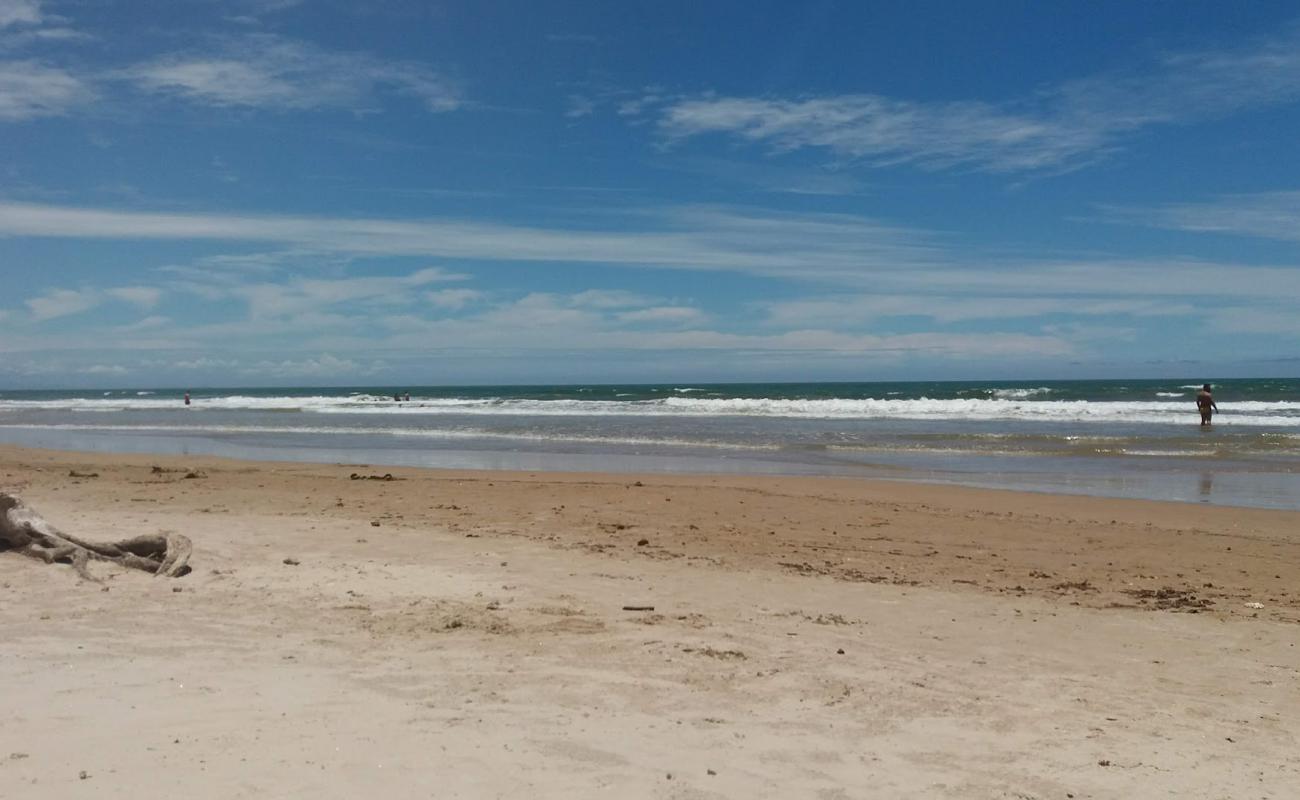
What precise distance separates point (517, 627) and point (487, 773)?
2267 millimetres

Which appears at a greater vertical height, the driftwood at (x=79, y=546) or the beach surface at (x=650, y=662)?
the driftwood at (x=79, y=546)

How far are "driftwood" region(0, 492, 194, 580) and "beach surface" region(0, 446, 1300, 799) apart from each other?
0.52 feet

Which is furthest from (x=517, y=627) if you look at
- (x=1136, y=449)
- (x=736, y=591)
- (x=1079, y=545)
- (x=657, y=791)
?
(x=1136, y=449)

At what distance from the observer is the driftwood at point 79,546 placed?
7.29 meters

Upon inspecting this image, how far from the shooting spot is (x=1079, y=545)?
32.0 feet

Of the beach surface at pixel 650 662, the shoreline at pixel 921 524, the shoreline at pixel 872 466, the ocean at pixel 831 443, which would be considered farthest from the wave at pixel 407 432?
the beach surface at pixel 650 662

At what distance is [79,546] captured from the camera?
7547 millimetres

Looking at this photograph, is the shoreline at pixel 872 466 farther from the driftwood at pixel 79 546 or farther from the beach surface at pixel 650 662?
the driftwood at pixel 79 546

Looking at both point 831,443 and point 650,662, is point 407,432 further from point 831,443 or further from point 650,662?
point 650,662

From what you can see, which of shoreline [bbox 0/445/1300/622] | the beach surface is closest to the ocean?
shoreline [bbox 0/445/1300/622]

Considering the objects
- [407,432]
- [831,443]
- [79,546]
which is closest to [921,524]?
[79,546]

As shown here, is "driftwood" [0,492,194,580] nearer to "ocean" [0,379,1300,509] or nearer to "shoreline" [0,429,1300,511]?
"shoreline" [0,429,1300,511]

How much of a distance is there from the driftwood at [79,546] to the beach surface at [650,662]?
158 mm

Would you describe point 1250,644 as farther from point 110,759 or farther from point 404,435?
point 404,435
